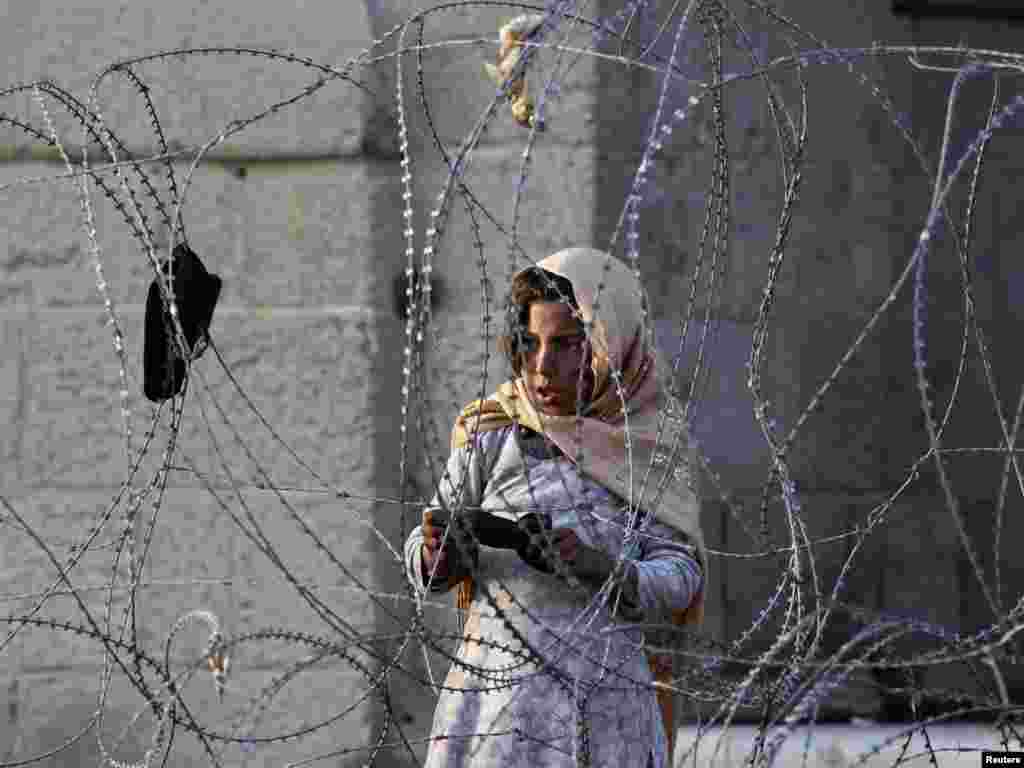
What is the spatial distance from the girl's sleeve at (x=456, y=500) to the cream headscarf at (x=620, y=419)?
40 millimetres

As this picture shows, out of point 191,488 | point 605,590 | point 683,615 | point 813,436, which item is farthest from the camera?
point 813,436

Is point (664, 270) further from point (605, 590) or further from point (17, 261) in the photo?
point (605, 590)

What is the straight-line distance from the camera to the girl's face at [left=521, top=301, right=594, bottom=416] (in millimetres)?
2805

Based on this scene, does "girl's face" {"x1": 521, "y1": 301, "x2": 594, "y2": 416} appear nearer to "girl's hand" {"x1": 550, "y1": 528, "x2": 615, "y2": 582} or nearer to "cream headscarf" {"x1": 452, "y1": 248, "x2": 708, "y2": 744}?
"cream headscarf" {"x1": 452, "y1": 248, "x2": 708, "y2": 744}

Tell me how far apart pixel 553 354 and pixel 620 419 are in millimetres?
196

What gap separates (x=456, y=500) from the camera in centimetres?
267

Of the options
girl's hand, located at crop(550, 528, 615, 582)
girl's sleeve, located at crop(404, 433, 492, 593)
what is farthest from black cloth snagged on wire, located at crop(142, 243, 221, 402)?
girl's hand, located at crop(550, 528, 615, 582)

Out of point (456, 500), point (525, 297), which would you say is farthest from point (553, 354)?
point (456, 500)

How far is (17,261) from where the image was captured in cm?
451

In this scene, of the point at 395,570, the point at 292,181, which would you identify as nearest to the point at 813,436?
the point at 395,570

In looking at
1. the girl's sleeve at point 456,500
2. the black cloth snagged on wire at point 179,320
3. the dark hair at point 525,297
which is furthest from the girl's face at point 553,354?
the black cloth snagged on wire at point 179,320

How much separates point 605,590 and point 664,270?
2.09 meters

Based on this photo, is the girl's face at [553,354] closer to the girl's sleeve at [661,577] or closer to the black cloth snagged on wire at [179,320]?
the girl's sleeve at [661,577]

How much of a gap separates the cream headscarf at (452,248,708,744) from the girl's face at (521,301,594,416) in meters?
0.03
